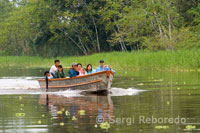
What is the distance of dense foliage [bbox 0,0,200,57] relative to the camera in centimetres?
4116

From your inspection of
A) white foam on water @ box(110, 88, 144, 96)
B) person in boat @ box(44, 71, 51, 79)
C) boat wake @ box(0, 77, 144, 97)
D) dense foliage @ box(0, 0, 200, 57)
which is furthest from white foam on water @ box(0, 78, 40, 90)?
dense foliage @ box(0, 0, 200, 57)

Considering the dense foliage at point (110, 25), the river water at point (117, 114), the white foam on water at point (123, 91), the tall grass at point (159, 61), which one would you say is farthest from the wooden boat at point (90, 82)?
the dense foliage at point (110, 25)

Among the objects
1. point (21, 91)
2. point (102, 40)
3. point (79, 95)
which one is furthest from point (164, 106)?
point (102, 40)

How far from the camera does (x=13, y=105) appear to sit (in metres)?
16.0

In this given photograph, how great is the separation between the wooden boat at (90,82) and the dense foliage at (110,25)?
1868 centimetres

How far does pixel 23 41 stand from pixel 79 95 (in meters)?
70.8

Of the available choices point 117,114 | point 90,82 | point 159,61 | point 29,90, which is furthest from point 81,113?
point 159,61

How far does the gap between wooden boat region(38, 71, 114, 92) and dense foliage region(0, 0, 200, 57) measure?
18.7 meters

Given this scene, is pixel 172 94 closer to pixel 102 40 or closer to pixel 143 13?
pixel 143 13

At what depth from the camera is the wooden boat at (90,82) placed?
803 inches

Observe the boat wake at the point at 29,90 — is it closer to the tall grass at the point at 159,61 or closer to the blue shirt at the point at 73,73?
the blue shirt at the point at 73,73

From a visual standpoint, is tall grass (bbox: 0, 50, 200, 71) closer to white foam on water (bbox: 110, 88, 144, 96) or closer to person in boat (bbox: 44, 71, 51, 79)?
white foam on water (bbox: 110, 88, 144, 96)

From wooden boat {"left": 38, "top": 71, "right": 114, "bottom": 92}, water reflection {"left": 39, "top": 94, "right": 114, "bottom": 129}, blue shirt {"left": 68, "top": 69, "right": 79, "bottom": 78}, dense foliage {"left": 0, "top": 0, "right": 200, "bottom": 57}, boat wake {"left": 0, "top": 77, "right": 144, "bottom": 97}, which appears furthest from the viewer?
dense foliage {"left": 0, "top": 0, "right": 200, "bottom": 57}

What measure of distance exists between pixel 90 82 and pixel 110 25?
1378 inches
